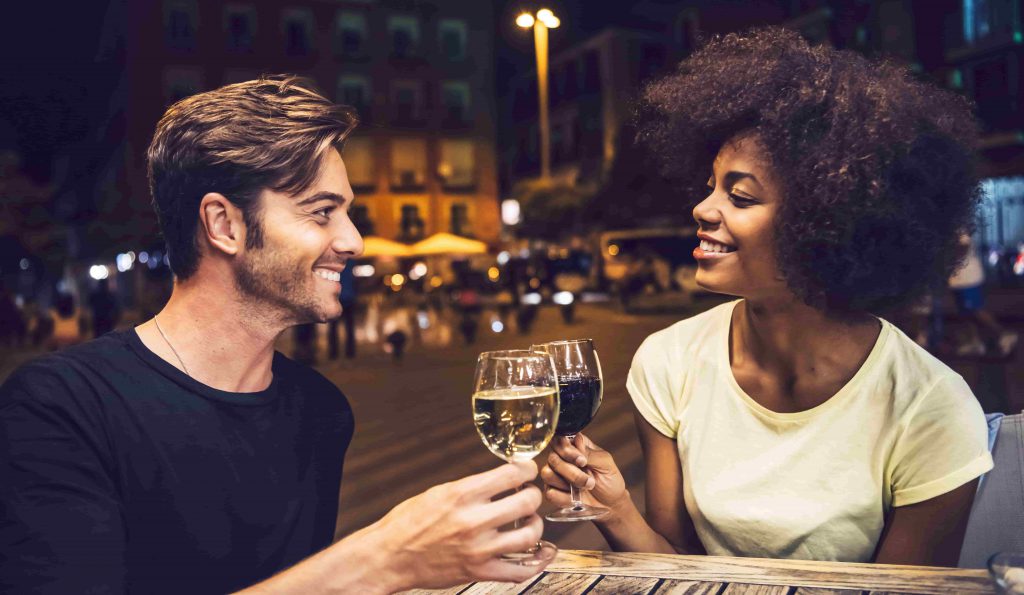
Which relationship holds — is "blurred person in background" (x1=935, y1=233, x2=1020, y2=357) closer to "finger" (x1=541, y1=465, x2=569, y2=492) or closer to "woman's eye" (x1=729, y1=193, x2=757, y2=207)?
"woman's eye" (x1=729, y1=193, x2=757, y2=207)

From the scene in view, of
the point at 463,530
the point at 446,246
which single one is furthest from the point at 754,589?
the point at 446,246

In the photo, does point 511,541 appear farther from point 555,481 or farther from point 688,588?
point 555,481

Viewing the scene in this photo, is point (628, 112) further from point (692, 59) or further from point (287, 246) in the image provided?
point (287, 246)

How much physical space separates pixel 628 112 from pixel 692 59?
0.32 meters

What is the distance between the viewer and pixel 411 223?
3891 cm

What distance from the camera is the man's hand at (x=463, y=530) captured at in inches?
47.3

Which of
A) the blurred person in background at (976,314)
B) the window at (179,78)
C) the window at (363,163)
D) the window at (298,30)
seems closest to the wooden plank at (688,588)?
the blurred person in background at (976,314)

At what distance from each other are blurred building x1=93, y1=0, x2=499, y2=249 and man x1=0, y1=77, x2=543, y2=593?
32.5 metres

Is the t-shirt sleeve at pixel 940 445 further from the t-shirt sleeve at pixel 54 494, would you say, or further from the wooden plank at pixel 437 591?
the t-shirt sleeve at pixel 54 494

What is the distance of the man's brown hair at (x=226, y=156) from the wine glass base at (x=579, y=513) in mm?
821

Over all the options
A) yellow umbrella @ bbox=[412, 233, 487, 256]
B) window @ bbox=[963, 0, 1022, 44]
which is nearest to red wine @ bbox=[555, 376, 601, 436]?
yellow umbrella @ bbox=[412, 233, 487, 256]

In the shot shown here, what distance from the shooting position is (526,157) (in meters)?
45.5

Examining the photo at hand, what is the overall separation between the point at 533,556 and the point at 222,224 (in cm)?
96

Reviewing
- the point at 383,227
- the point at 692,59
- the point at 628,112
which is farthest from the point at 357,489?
the point at 383,227
